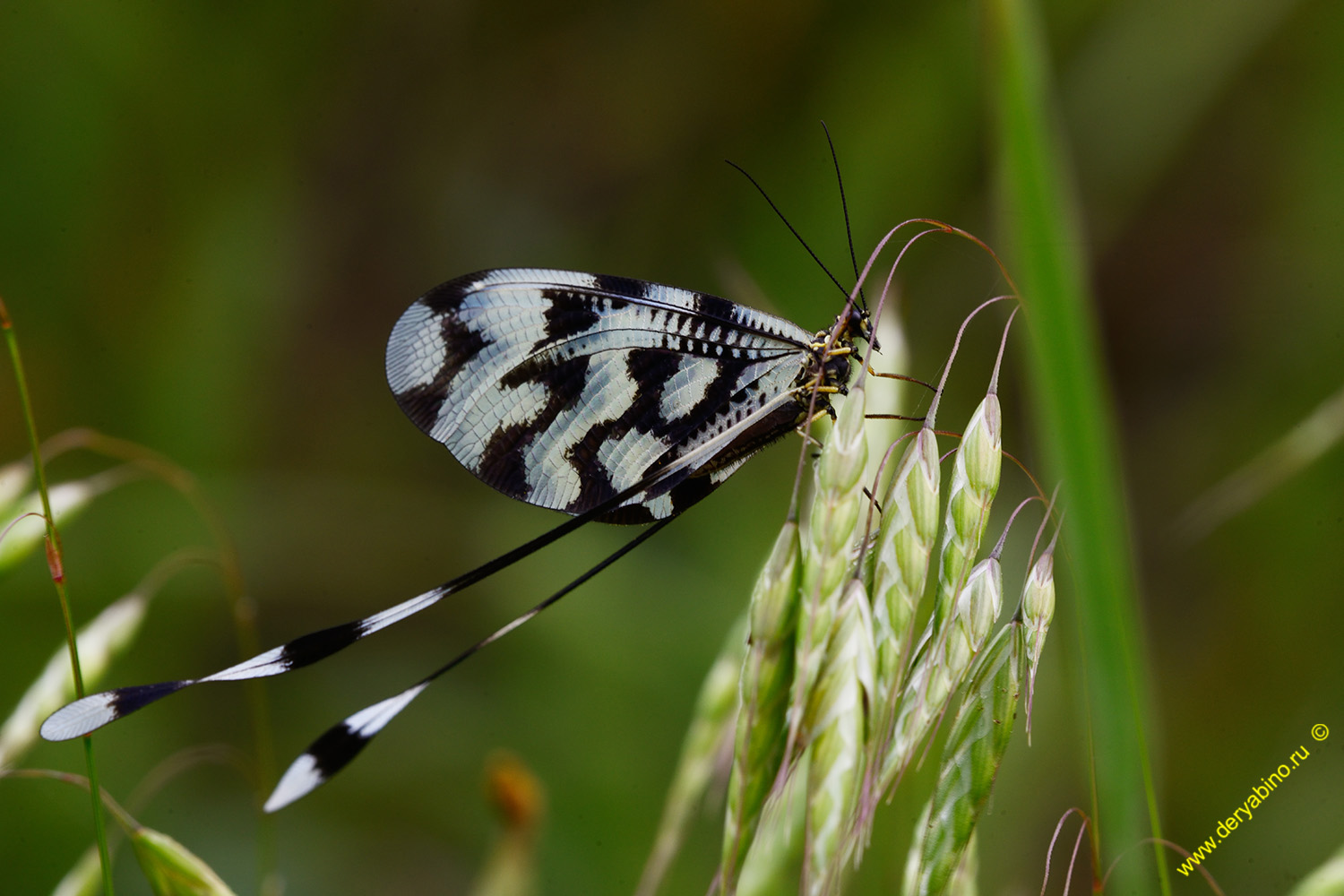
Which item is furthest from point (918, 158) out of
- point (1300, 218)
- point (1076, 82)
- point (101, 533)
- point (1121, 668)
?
point (101, 533)

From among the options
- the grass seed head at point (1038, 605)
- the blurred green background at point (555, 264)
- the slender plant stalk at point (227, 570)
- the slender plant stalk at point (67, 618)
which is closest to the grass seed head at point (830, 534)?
the grass seed head at point (1038, 605)

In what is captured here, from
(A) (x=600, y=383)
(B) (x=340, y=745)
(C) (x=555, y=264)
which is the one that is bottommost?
(B) (x=340, y=745)

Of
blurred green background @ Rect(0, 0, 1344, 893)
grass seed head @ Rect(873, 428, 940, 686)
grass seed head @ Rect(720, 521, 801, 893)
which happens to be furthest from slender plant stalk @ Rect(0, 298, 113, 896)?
blurred green background @ Rect(0, 0, 1344, 893)

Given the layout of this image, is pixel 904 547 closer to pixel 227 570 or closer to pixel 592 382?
pixel 592 382

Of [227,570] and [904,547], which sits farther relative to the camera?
[227,570]

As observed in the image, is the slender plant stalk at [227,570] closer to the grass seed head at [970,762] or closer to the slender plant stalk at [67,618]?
the slender plant stalk at [67,618]

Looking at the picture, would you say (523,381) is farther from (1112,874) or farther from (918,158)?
(918,158)

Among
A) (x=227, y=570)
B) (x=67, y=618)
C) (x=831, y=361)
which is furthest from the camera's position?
(x=227, y=570)

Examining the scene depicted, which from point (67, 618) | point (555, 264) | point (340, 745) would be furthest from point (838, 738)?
point (555, 264)
